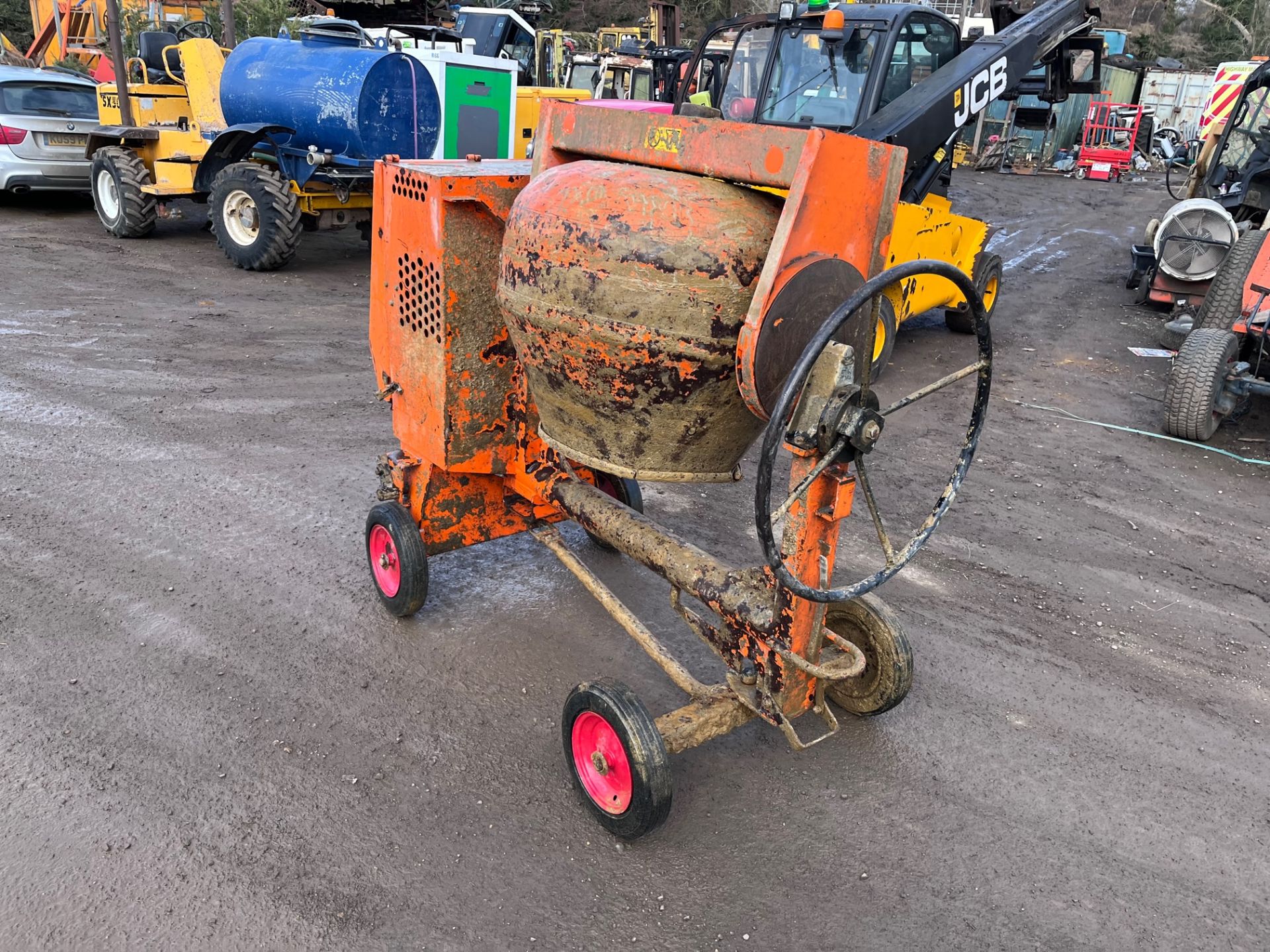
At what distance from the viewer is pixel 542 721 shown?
329 cm

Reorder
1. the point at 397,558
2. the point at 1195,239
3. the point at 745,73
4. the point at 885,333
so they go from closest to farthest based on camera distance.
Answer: the point at 397,558 → the point at 885,333 → the point at 745,73 → the point at 1195,239

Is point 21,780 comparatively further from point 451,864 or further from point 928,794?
point 928,794

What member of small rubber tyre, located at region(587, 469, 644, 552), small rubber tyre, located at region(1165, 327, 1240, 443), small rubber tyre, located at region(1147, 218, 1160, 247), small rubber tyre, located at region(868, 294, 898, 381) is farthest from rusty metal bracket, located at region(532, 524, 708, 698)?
small rubber tyre, located at region(1147, 218, 1160, 247)

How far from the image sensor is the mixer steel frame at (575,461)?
2311mm

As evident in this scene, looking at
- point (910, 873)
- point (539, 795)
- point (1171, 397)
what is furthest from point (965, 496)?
point (539, 795)

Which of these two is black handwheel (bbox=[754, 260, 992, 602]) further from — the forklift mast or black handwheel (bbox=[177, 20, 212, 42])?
black handwheel (bbox=[177, 20, 212, 42])

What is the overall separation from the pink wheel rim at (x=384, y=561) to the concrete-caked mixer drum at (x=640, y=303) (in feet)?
4.23

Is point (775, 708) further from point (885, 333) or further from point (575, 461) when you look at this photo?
point (885, 333)

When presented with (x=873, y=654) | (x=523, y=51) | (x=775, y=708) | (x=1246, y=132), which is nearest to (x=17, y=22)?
(x=523, y=51)

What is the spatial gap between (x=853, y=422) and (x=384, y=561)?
2307 millimetres

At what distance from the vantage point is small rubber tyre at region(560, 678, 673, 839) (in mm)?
2592

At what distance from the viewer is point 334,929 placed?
8.05ft

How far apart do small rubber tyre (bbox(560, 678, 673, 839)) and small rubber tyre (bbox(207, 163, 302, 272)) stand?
24.0 feet

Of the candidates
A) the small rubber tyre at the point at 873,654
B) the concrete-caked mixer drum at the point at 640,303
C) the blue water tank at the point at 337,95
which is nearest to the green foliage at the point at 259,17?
the blue water tank at the point at 337,95
